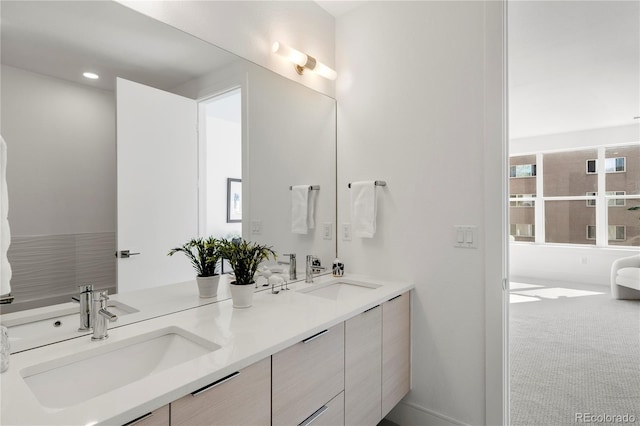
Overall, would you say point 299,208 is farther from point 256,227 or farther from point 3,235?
point 3,235

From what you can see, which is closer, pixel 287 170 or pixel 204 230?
pixel 204 230

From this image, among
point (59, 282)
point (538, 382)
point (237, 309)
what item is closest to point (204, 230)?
point (237, 309)

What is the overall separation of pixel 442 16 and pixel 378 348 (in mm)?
1767

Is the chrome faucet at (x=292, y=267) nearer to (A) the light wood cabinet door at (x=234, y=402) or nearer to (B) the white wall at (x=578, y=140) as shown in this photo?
(A) the light wood cabinet door at (x=234, y=402)

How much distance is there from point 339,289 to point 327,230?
1.35 feet

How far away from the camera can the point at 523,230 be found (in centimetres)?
635

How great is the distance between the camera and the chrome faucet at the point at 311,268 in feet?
6.67

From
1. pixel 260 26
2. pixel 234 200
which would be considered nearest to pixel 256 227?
pixel 234 200

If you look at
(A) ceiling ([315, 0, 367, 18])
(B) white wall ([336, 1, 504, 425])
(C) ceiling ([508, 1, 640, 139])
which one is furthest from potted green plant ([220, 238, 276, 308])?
(C) ceiling ([508, 1, 640, 139])

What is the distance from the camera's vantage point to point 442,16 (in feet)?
6.07

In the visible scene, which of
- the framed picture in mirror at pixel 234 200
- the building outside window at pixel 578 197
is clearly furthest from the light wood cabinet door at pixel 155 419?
the building outside window at pixel 578 197

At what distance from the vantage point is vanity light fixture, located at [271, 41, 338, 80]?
1.90 m

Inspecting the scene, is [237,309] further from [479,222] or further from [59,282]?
[479,222]

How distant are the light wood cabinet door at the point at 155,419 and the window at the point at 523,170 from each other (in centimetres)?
674
